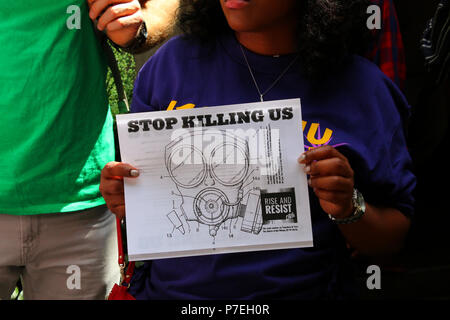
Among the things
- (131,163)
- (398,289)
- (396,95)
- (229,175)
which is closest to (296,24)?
(396,95)

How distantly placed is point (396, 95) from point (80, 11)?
1.06 meters

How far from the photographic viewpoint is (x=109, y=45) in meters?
1.73

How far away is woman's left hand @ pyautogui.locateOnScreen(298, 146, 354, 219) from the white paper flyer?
0.03m

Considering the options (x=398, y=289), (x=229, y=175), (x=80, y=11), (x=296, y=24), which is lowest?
(x=398, y=289)

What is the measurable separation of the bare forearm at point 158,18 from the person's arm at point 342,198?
0.77m

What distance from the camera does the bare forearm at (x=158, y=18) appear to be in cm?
171

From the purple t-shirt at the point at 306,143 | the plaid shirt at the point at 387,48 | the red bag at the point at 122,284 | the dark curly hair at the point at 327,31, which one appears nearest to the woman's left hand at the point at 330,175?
the purple t-shirt at the point at 306,143

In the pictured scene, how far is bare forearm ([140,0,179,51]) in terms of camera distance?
1.71 meters

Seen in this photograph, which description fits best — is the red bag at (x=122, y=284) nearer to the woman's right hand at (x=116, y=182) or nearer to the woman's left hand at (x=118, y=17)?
the woman's right hand at (x=116, y=182)

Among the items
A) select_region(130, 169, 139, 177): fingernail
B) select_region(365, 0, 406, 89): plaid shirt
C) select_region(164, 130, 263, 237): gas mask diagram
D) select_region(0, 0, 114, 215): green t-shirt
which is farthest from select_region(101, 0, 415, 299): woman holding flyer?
select_region(365, 0, 406, 89): plaid shirt

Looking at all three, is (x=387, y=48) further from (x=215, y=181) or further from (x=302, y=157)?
(x=215, y=181)
